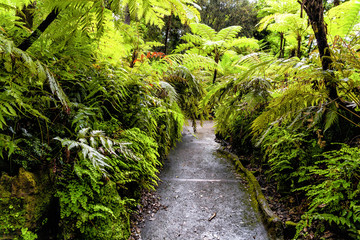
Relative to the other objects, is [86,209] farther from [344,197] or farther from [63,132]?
[344,197]

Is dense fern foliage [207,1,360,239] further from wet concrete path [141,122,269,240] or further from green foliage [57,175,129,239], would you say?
green foliage [57,175,129,239]

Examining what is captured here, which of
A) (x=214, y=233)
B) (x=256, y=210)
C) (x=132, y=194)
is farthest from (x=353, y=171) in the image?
(x=132, y=194)

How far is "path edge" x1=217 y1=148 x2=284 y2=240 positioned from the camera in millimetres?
2340

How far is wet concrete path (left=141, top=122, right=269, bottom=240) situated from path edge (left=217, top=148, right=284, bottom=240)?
0.09 metres

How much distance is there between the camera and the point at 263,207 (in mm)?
2721

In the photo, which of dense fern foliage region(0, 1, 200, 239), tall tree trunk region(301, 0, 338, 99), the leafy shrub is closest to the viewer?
dense fern foliage region(0, 1, 200, 239)

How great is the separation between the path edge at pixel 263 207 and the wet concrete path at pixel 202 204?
9 cm

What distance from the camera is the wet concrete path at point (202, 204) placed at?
2426 millimetres

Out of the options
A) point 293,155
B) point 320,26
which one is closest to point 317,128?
point 293,155

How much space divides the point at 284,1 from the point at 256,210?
7130mm

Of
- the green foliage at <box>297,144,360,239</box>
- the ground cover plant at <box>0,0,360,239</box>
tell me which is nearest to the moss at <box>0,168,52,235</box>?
the ground cover plant at <box>0,0,360,239</box>

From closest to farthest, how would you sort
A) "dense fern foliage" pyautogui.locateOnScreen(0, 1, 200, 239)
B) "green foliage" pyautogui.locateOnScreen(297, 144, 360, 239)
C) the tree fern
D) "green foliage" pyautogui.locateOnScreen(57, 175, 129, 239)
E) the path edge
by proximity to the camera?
"dense fern foliage" pyautogui.locateOnScreen(0, 1, 200, 239)
"green foliage" pyautogui.locateOnScreen(57, 175, 129, 239)
"green foliage" pyautogui.locateOnScreen(297, 144, 360, 239)
the path edge
the tree fern

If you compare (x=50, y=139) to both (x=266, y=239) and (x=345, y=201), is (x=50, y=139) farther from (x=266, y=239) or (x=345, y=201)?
(x=345, y=201)

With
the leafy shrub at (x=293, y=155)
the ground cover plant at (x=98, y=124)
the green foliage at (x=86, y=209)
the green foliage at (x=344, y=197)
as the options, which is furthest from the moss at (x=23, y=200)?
the leafy shrub at (x=293, y=155)
